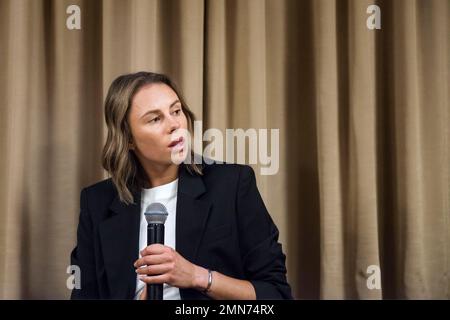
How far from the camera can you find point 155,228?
1111 mm

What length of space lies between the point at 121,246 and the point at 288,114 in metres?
0.72

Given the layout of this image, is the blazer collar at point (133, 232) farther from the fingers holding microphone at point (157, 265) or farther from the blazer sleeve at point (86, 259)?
the fingers holding microphone at point (157, 265)

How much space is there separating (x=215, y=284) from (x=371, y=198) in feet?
2.30

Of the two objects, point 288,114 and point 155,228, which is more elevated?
point 288,114

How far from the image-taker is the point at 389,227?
76.3 inches

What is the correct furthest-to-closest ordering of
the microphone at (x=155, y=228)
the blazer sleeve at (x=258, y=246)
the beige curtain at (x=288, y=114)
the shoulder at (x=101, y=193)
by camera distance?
1. the beige curtain at (x=288, y=114)
2. the shoulder at (x=101, y=193)
3. the blazer sleeve at (x=258, y=246)
4. the microphone at (x=155, y=228)

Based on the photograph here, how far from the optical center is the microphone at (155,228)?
3.64ft

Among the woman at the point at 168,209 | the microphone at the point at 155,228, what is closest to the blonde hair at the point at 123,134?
the woman at the point at 168,209

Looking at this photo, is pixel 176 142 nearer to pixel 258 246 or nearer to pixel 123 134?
pixel 123 134

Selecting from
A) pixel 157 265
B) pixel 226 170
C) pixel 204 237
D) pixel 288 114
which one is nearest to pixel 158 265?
pixel 157 265

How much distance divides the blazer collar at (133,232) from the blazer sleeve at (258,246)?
98 mm

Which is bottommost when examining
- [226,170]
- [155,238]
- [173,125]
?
[155,238]

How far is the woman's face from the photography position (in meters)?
1.50

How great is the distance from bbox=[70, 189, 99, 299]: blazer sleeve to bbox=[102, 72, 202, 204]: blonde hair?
12 cm
